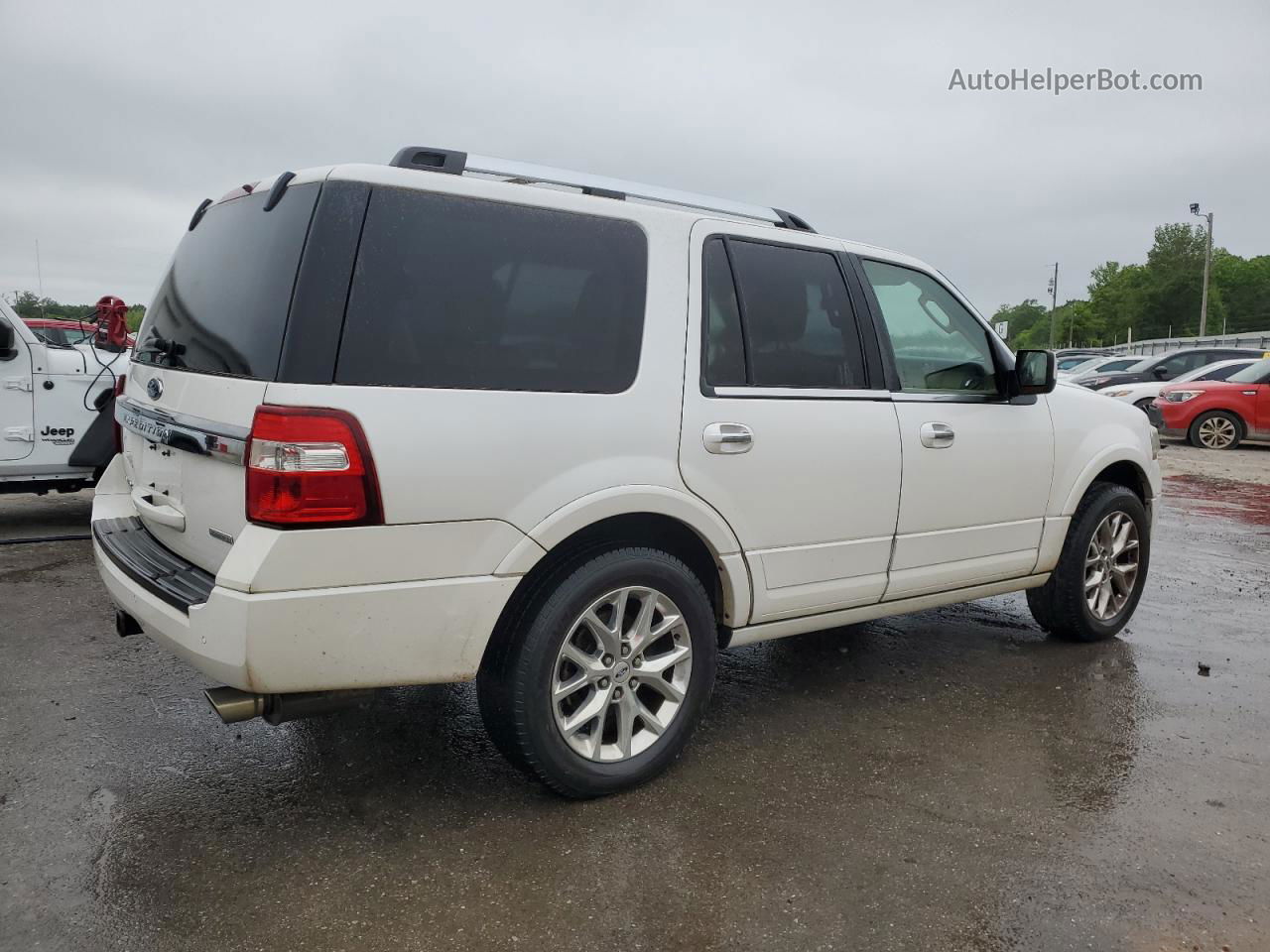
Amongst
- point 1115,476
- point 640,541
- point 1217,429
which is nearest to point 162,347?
point 640,541

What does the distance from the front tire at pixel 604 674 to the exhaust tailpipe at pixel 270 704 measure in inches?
18.9

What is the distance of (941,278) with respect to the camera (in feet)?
14.3

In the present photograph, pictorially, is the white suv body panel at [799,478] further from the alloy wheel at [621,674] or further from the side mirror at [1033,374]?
the side mirror at [1033,374]

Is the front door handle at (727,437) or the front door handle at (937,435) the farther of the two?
the front door handle at (937,435)

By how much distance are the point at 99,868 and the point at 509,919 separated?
1.15 metres

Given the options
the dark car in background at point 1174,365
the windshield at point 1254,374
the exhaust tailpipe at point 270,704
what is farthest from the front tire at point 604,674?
the dark car in background at point 1174,365

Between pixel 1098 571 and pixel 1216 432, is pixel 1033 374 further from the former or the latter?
pixel 1216 432

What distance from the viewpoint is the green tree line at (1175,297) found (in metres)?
106

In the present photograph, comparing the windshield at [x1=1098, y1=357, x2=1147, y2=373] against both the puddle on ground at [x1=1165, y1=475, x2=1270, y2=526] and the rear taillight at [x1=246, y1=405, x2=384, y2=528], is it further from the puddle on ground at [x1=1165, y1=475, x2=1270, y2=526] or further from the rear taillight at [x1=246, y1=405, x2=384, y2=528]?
the rear taillight at [x1=246, y1=405, x2=384, y2=528]

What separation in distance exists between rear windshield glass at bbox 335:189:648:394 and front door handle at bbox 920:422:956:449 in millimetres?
1409

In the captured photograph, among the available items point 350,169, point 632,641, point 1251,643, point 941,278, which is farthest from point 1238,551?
point 350,169

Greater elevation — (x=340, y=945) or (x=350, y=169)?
(x=350, y=169)

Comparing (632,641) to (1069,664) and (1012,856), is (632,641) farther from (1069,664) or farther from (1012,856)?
(1069,664)

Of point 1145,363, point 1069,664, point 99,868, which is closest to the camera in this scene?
point 99,868
